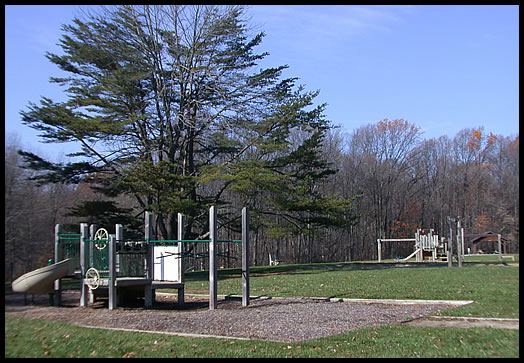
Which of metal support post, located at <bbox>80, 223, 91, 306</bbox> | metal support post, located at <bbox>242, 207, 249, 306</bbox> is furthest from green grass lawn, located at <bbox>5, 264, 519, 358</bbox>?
metal support post, located at <bbox>242, 207, 249, 306</bbox>

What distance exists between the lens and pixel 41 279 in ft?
37.8

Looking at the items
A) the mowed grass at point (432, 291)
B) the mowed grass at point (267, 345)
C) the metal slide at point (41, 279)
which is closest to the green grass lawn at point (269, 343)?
the mowed grass at point (267, 345)

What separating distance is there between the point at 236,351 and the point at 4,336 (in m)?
3.15

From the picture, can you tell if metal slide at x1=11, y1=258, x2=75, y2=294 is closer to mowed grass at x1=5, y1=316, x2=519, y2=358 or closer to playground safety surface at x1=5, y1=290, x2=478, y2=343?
playground safety surface at x1=5, y1=290, x2=478, y2=343

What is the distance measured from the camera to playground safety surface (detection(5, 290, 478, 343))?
829cm

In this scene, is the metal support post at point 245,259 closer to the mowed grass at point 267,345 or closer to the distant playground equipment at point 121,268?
the distant playground equipment at point 121,268

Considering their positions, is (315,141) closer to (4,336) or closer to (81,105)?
(81,105)

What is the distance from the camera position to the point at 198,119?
25.9m

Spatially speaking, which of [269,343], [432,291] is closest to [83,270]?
[269,343]

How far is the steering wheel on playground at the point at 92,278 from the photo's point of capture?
11568 mm

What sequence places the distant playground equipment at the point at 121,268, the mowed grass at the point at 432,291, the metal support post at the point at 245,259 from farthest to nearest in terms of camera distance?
the metal support post at the point at 245,259 < the distant playground equipment at the point at 121,268 < the mowed grass at the point at 432,291

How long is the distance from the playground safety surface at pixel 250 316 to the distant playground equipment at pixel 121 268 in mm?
385

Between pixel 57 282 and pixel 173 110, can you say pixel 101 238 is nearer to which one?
pixel 57 282

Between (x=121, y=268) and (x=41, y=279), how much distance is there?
6.30 feet
